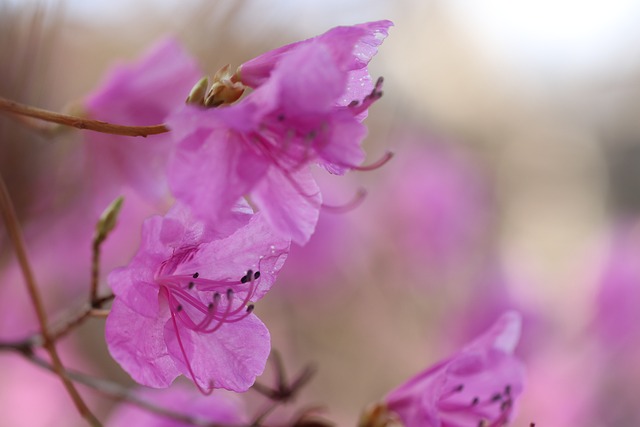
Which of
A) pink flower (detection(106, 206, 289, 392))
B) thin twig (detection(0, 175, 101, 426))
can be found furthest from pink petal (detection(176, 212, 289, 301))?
thin twig (detection(0, 175, 101, 426))

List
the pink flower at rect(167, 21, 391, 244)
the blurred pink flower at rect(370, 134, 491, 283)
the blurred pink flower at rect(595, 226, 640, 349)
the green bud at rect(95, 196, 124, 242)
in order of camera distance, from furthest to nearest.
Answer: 1. the blurred pink flower at rect(370, 134, 491, 283)
2. the blurred pink flower at rect(595, 226, 640, 349)
3. the green bud at rect(95, 196, 124, 242)
4. the pink flower at rect(167, 21, 391, 244)

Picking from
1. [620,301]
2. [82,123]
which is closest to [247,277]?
[82,123]

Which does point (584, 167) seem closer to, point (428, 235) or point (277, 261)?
point (428, 235)

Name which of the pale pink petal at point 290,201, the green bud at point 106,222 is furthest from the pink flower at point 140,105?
the pale pink petal at point 290,201

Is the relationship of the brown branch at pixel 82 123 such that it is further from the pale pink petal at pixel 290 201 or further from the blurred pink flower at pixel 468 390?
the blurred pink flower at pixel 468 390

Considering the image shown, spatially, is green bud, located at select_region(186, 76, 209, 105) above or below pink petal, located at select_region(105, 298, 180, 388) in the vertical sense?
above

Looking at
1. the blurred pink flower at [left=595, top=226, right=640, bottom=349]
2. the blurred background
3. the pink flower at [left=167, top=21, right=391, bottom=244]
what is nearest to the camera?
the pink flower at [left=167, top=21, right=391, bottom=244]

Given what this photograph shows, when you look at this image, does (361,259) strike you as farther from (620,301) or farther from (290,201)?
(290,201)

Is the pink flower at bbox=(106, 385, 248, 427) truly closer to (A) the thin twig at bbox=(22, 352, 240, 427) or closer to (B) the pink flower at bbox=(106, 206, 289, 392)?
(A) the thin twig at bbox=(22, 352, 240, 427)
